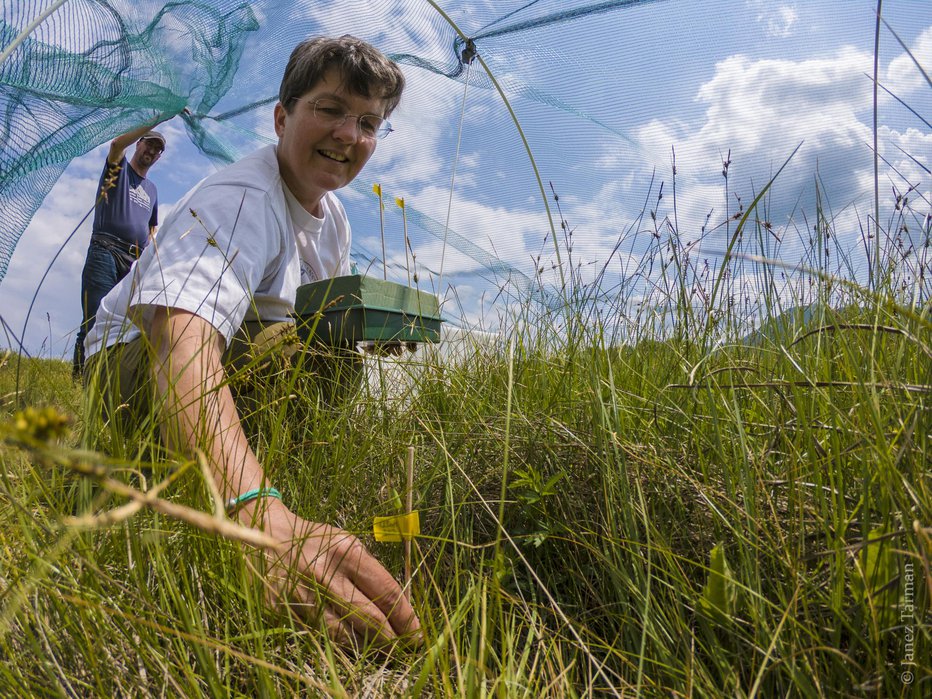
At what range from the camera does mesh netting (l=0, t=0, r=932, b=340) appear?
8.93 ft

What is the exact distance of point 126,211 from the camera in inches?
150

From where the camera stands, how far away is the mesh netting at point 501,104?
107 inches

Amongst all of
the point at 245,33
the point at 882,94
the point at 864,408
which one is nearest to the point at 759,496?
the point at 864,408

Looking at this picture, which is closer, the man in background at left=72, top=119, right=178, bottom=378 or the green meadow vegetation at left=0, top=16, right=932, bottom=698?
the green meadow vegetation at left=0, top=16, right=932, bottom=698

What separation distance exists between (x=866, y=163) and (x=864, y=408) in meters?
2.06

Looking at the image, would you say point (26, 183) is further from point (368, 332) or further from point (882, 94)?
point (882, 94)

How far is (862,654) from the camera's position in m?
0.79

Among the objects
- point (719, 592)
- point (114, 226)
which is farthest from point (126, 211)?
point (719, 592)

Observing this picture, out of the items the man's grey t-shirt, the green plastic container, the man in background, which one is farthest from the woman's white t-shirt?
the man's grey t-shirt

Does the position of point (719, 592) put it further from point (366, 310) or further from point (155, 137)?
point (155, 137)

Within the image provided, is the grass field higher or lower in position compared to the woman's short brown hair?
lower

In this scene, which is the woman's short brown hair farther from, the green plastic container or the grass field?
the grass field

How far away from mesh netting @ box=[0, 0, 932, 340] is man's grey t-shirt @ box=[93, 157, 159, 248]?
0.43 meters

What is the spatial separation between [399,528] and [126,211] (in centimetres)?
366
